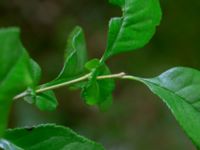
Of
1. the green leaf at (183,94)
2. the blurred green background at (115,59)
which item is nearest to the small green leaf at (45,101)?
the green leaf at (183,94)

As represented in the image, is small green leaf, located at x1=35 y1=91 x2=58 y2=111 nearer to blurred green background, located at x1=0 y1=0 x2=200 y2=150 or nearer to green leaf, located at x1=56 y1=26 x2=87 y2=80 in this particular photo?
green leaf, located at x1=56 y1=26 x2=87 y2=80

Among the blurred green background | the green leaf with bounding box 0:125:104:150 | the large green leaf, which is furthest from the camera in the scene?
the blurred green background

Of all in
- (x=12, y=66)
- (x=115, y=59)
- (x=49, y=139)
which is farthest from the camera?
(x=115, y=59)

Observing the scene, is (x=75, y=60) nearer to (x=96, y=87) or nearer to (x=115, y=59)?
(x=96, y=87)

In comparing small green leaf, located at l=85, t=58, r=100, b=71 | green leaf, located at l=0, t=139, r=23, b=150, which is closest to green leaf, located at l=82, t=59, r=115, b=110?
small green leaf, located at l=85, t=58, r=100, b=71

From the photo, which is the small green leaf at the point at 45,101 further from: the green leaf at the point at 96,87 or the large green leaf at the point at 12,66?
the large green leaf at the point at 12,66

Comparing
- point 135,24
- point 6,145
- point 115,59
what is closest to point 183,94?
point 135,24

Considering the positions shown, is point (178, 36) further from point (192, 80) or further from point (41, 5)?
point (192, 80)
